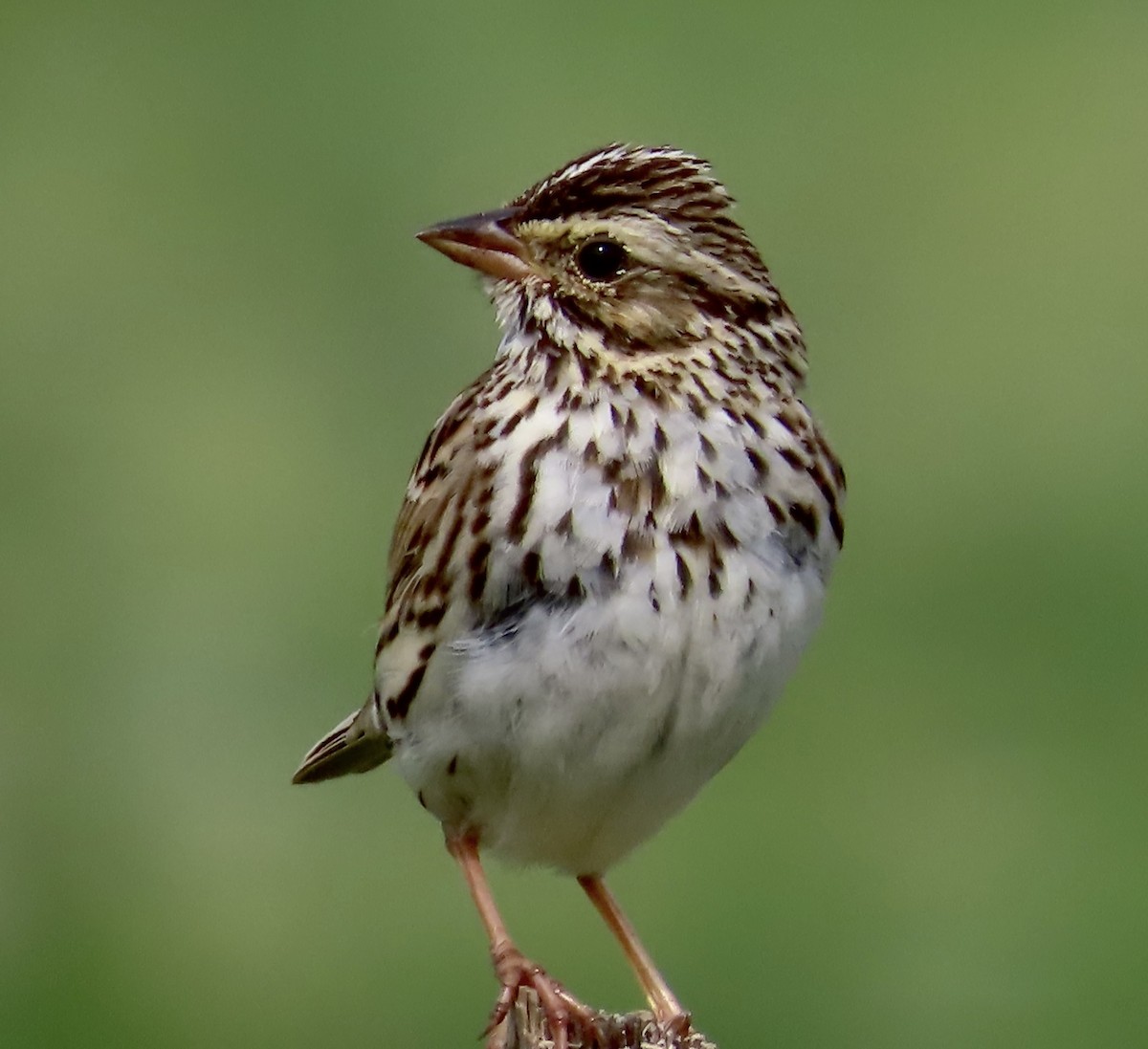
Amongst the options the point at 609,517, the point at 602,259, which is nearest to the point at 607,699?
the point at 609,517

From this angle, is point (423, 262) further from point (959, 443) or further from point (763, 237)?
point (959, 443)

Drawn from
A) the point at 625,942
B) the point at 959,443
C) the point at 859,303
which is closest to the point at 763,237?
the point at 859,303

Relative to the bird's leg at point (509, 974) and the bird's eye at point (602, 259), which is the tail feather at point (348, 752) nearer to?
the bird's leg at point (509, 974)

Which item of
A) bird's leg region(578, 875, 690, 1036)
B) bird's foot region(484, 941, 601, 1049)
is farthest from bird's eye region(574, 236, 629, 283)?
bird's leg region(578, 875, 690, 1036)

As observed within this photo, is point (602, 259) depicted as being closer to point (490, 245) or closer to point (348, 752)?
point (490, 245)

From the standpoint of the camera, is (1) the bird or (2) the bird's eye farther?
(2) the bird's eye

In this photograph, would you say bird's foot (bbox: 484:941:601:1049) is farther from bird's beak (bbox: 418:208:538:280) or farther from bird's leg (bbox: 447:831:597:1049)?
bird's beak (bbox: 418:208:538:280)
